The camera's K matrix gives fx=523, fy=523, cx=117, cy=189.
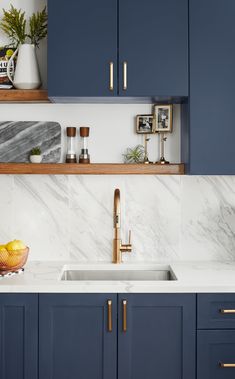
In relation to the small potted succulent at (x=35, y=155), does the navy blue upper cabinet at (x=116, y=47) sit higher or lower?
higher

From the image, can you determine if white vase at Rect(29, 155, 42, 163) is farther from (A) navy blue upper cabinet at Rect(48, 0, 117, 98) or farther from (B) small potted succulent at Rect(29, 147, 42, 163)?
(A) navy blue upper cabinet at Rect(48, 0, 117, 98)

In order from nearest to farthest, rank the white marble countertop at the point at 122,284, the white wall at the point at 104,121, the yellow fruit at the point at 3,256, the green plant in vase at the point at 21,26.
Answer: the white marble countertop at the point at 122,284 < the yellow fruit at the point at 3,256 < the green plant in vase at the point at 21,26 < the white wall at the point at 104,121

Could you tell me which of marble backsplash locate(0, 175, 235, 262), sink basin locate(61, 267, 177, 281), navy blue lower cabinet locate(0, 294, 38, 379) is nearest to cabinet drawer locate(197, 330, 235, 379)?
sink basin locate(61, 267, 177, 281)

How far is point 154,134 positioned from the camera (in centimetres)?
320

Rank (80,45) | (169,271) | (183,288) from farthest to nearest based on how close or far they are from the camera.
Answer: (169,271) < (80,45) < (183,288)

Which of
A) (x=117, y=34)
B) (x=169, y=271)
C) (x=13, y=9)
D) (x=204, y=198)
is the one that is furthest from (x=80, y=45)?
(x=169, y=271)

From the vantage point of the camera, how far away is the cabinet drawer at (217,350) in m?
2.60

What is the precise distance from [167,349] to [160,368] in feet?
0.33

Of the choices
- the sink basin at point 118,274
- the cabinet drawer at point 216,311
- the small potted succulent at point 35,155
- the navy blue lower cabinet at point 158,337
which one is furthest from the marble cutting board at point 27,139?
the cabinet drawer at point 216,311

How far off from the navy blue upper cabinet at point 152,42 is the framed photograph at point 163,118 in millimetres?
305

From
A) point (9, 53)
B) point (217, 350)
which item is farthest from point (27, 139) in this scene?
point (217, 350)

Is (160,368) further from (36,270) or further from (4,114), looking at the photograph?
(4,114)

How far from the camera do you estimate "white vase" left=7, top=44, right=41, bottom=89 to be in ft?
9.87

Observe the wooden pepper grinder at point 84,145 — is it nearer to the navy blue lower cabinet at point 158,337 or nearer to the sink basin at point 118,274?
the sink basin at point 118,274
